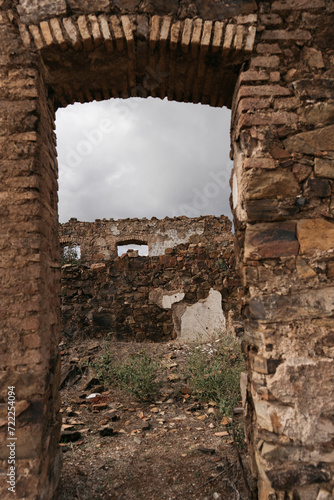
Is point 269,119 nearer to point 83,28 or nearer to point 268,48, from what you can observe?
point 268,48

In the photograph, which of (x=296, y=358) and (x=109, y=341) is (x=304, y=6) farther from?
(x=109, y=341)

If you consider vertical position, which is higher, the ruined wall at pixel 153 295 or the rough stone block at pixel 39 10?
the rough stone block at pixel 39 10

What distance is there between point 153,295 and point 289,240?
4.73 meters

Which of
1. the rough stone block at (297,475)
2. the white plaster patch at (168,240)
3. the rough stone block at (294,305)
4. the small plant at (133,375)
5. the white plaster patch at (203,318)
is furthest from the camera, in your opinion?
the white plaster patch at (168,240)

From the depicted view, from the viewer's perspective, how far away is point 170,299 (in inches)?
257

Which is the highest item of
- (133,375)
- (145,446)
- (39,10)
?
(39,10)

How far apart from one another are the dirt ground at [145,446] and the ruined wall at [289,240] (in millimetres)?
686

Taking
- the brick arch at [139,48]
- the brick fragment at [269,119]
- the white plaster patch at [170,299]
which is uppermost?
the brick arch at [139,48]

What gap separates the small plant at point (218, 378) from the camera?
3.68 meters

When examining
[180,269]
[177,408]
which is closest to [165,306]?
[180,269]

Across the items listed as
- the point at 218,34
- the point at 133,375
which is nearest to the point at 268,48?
the point at 218,34

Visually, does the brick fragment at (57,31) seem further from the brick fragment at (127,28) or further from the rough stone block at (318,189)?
the rough stone block at (318,189)

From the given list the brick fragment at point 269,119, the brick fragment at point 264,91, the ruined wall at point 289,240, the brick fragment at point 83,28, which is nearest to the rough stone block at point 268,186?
the ruined wall at point 289,240

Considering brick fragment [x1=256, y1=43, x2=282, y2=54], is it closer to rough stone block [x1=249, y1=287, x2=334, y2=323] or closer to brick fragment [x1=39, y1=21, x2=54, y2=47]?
brick fragment [x1=39, y1=21, x2=54, y2=47]
